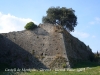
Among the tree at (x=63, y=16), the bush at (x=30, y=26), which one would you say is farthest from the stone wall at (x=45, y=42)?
the tree at (x=63, y=16)

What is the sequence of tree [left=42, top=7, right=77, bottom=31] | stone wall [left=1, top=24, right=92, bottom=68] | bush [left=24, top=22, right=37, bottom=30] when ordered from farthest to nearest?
tree [left=42, top=7, right=77, bottom=31] < bush [left=24, top=22, right=37, bottom=30] < stone wall [left=1, top=24, right=92, bottom=68]

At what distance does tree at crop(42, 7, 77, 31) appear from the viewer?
5725cm

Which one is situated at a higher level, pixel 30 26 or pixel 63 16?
pixel 63 16

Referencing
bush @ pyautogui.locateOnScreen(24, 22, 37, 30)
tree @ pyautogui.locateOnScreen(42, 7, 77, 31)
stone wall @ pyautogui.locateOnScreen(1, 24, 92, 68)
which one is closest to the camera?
stone wall @ pyautogui.locateOnScreen(1, 24, 92, 68)

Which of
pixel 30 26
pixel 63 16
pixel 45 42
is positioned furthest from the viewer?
pixel 63 16

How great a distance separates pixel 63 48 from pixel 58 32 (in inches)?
111

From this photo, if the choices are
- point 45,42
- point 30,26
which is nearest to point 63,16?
point 30,26

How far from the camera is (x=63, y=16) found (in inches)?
2239

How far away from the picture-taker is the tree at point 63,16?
188 ft

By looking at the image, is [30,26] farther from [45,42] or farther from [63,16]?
[63,16]

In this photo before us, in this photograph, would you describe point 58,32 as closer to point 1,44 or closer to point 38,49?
point 38,49

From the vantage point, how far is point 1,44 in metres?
36.7

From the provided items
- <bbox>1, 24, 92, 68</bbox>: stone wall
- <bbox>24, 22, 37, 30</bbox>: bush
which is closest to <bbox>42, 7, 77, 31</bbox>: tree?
<bbox>1, 24, 92, 68</bbox>: stone wall

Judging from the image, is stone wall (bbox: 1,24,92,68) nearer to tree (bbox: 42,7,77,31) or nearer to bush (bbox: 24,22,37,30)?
bush (bbox: 24,22,37,30)
